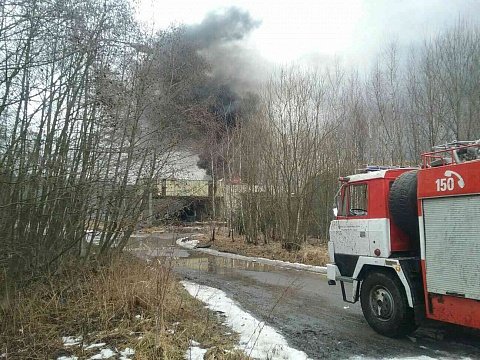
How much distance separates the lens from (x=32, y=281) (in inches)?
318

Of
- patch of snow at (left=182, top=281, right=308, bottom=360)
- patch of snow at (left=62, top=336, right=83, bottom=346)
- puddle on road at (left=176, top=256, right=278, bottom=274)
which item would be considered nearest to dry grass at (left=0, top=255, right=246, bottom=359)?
patch of snow at (left=62, top=336, right=83, bottom=346)

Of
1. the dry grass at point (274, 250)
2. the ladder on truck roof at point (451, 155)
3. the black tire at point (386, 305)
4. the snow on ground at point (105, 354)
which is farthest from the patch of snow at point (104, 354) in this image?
the dry grass at point (274, 250)

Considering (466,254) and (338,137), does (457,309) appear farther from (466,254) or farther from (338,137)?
(338,137)

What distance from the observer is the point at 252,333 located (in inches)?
273

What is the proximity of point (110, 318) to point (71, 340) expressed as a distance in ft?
2.32

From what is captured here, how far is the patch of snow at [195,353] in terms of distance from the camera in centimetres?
551

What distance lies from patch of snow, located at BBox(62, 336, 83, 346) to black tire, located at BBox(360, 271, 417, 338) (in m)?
4.52

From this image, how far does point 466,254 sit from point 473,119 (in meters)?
15.2

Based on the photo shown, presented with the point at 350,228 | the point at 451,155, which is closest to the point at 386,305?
the point at 350,228

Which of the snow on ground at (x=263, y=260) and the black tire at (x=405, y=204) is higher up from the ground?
the black tire at (x=405, y=204)

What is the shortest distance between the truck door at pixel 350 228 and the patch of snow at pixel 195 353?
10.9 feet

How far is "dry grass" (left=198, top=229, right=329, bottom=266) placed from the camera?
58.8 feet

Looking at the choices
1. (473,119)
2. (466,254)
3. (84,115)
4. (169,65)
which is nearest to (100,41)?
(84,115)

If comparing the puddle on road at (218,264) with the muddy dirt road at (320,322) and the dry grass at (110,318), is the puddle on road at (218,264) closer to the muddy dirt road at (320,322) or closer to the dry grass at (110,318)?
the muddy dirt road at (320,322)
